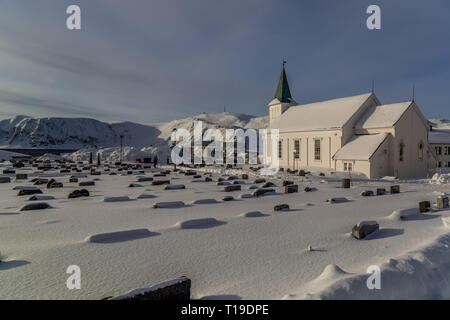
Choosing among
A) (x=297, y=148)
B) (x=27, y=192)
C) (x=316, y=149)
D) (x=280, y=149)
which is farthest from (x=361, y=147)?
(x=27, y=192)

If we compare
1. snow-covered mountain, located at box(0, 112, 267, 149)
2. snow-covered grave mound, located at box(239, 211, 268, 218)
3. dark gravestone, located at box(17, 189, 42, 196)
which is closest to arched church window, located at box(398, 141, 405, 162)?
snow-covered grave mound, located at box(239, 211, 268, 218)

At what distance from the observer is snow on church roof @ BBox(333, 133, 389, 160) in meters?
24.6

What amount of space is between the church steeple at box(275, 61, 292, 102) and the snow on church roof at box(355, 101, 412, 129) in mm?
15418

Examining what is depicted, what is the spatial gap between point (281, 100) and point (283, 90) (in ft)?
6.78

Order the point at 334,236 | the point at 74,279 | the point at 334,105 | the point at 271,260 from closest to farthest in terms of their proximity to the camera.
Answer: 1. the point at 74,279
2. the point at 271,260
3. the point at 334,236
4. the point at 334,105

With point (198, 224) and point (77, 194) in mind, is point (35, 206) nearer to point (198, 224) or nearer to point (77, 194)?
point (77, 194)

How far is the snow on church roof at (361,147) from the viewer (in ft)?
80.8

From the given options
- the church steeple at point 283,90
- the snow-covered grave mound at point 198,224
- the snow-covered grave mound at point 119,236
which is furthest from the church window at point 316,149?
the snow-covered grave mound at point 119,236

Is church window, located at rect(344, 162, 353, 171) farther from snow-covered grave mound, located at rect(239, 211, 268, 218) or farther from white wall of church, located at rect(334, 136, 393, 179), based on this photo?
snow-covered grave mound, located at rect(239, 211, 268, 218)

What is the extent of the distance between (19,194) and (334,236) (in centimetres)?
1759

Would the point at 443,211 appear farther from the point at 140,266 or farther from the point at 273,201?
the point at 140,266

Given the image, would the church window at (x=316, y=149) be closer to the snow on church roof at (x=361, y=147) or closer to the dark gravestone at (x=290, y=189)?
the snow on church roof at (x=361, y=147)
